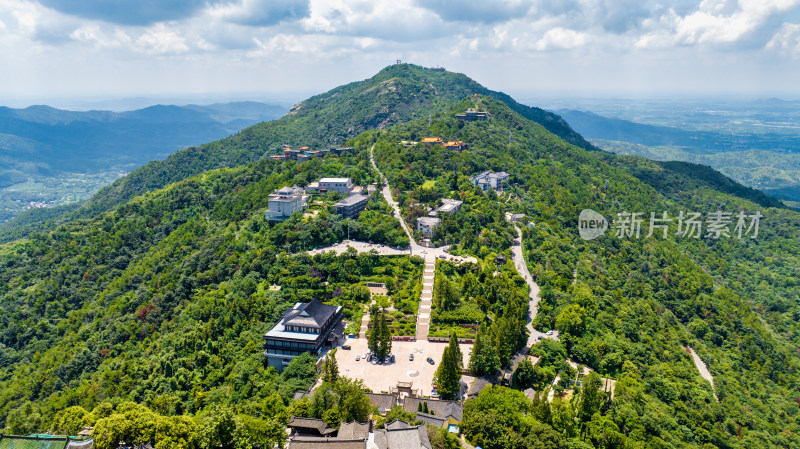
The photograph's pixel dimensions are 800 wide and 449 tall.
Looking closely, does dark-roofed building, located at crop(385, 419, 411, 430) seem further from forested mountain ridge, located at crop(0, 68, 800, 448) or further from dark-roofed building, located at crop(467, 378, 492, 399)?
dark-roofed building, located at crop(467, 378, 492, 399)

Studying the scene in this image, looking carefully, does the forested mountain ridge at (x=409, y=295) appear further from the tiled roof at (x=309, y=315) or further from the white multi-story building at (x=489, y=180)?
the tiled roof at (x=309, y=315)

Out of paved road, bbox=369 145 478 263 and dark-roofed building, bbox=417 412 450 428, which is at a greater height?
paved road, bbox=369 145 478 263

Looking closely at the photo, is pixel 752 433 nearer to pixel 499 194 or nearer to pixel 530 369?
pixel 530 369

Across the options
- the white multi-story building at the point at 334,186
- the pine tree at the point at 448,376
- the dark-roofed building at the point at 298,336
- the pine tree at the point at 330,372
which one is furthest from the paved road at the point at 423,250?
the pine tree at the point at 330,372

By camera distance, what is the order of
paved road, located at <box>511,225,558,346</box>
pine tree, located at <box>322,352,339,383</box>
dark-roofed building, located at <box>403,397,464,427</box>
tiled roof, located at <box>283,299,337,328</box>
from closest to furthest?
dark-roofed building, located at <box>403,397,464,427</box>
pine tree, located at <box>322,352,339,383</box>
tiled roof, located at <box>283,299,337,328</box>
paved road, located at <box>511,225,558,346</box>

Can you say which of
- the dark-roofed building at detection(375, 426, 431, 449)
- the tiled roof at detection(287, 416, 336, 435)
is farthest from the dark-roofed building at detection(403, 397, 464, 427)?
the tiled roof at detection(287, 416, 336, 435)

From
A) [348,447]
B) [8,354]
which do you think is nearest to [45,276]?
[8,354]

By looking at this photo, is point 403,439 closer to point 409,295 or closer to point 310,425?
point 310,425

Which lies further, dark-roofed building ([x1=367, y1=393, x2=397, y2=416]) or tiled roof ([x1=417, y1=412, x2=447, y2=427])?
dark-roofed building ([x1=367, y1=393, x2=397, y2=416])
